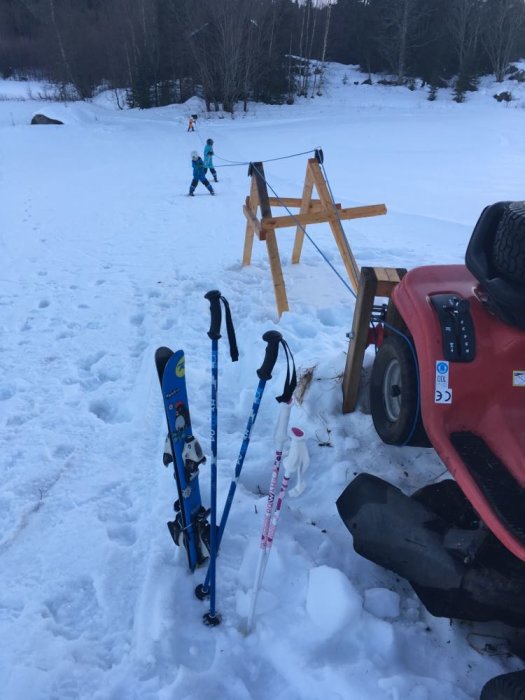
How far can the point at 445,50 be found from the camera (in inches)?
1321

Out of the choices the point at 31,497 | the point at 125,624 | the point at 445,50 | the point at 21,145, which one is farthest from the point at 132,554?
the point at 445,50

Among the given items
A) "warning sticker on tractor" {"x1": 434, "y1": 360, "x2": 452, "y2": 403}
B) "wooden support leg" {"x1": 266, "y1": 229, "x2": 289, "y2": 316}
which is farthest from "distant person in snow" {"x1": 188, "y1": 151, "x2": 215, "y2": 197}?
"warning sticker on tractor" {"x1": 434, "y1": 360, "x2": 452, "y2": 403}

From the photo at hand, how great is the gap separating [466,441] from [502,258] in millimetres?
784

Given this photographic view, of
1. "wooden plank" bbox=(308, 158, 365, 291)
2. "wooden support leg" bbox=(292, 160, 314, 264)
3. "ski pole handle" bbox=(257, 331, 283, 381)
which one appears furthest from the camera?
"wooden support leg" bbox=(292, 160, 314, 264)

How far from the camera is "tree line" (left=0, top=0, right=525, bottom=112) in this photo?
30.0 metres

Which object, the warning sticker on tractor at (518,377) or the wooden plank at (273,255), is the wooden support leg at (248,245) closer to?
the wooden plank at (273,255)

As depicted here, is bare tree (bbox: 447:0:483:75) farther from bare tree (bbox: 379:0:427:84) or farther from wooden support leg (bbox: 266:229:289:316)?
wooden support leg (bbox: 266:229:289:316)

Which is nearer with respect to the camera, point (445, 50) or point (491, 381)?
point (491, 381)

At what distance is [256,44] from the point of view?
29906mm

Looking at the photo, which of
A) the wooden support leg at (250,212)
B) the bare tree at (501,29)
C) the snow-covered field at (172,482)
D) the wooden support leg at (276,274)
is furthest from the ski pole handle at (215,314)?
the bare tree at (501,29)

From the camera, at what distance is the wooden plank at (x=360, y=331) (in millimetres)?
2865

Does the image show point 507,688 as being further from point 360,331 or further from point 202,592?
point 360,331

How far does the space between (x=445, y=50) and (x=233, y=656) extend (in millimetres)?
40694

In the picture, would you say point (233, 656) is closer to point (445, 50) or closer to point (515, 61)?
point (445, 50)
